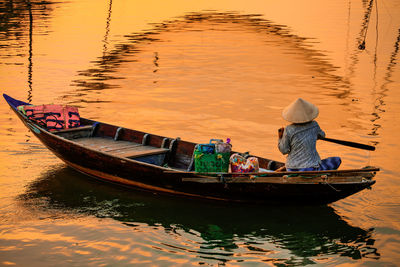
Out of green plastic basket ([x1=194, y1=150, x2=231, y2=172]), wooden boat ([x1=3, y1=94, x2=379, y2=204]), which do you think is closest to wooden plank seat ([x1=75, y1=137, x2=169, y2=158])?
wooden boat ([x1=3, y1=94, x2=379, y2=204])

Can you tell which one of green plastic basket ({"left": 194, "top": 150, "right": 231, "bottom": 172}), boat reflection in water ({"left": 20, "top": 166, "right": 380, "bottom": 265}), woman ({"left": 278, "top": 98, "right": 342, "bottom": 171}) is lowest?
boat reflection in water ({"left": 20, "top": 166, "right": 380, "bottom": 265})

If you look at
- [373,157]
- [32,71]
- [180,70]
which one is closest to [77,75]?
[32,71]

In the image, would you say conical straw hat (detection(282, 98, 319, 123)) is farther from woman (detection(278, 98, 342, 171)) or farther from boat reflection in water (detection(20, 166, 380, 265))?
boat reflection in water (detection(20, 166, 380, 265))

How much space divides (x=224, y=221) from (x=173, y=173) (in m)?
1.03

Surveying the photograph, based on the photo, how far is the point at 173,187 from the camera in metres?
7.95

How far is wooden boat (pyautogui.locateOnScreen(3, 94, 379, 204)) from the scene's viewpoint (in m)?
6.88

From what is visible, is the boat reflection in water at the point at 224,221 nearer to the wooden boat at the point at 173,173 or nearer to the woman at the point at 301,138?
the wooden boat at the point at 173,173

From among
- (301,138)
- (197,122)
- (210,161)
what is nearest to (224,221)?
(210,161)

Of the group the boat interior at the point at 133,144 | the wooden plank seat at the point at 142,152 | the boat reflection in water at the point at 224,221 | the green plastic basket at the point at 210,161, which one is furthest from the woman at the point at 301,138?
the wooden plank seat at the point at 142,152

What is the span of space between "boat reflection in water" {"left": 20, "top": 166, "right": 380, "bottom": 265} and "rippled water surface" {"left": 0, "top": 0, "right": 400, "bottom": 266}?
1.0 inches

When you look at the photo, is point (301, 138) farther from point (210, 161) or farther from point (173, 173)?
point (173, 173)

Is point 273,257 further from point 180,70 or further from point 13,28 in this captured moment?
point 13,28

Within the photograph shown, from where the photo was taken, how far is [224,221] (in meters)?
7.44

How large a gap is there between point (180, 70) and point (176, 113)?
20.5 feet
